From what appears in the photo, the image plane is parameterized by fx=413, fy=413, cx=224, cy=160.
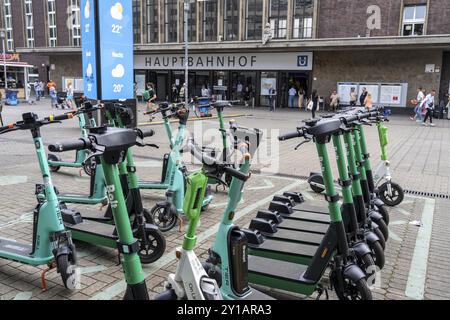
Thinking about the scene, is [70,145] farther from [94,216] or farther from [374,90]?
[374,90]

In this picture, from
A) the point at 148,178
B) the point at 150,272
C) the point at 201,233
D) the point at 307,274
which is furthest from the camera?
the point at 148,178

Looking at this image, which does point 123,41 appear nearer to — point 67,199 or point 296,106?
point 67,199

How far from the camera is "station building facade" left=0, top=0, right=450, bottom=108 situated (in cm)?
2275

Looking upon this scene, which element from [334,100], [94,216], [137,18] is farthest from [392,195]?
[137,18]

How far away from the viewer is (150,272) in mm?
3865

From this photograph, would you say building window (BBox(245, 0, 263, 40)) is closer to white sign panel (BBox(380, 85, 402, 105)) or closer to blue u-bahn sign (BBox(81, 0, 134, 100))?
white sign panel (BBox(380, 85, 402, 105))

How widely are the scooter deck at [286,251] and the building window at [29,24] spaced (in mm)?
43138

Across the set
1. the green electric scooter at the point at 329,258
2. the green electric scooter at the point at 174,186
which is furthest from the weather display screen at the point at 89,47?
the green electric scooter at the point at 329,258

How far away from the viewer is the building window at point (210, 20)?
29.1 m

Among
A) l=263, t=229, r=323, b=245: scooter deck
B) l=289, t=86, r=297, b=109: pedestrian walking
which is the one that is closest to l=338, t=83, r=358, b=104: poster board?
l=289, t=86, r=297, b=109: pedestrian walking

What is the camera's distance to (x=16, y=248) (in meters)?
3.78

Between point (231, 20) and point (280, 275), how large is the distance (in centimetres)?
2727

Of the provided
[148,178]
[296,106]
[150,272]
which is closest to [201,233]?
[150,272]

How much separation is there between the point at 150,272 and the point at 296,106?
2461cm
